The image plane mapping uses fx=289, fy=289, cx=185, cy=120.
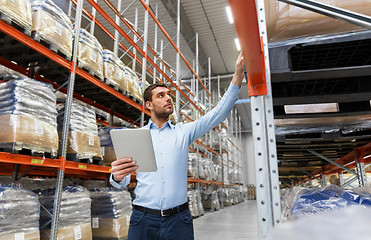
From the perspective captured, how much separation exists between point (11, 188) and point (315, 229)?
11.2ft

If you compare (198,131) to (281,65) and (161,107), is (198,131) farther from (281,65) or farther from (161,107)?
(281,65)

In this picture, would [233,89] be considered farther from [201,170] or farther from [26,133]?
[201,170]

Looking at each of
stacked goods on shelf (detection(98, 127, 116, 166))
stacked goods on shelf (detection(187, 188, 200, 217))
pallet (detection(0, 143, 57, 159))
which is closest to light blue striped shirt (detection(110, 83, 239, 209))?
pallet (detection(0, 143, 57, 159))

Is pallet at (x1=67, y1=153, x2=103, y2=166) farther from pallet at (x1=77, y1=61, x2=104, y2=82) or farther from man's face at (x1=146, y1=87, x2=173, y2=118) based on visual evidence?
man's face at (x1=146, y1=87, x2=173, y2=118)

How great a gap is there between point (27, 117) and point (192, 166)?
692cm

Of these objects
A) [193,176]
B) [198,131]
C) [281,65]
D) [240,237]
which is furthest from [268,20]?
[193,176]

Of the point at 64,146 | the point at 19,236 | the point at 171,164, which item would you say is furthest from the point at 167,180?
the point at 64,146

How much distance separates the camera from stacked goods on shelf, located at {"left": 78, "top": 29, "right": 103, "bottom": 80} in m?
4.26

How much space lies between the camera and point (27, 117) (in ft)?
10.3

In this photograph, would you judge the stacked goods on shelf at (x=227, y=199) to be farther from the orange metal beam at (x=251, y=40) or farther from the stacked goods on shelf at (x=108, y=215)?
the orange metal beam at (x=251, y=40)

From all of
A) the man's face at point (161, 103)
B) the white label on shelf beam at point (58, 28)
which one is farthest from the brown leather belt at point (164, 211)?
the white label on shelf beam at point (58, 28)

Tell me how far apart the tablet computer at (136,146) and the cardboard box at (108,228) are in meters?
2.89

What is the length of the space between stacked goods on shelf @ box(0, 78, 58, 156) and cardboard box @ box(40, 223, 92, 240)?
97 cm

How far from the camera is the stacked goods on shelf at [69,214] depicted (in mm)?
3557
